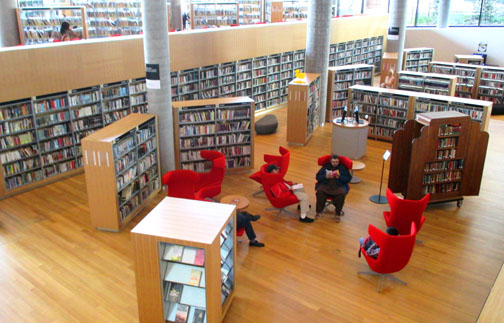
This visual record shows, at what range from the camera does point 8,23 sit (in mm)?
10570

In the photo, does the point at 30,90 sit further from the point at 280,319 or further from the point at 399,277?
the point at 399,277

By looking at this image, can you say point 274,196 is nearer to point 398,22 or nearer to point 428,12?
point 398,22

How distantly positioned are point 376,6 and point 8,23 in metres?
19.8

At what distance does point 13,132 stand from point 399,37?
15.4 meters

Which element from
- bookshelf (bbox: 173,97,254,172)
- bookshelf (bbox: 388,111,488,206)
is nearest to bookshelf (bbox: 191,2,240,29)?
A: bookshelf (bbox: 173,97,254,172)

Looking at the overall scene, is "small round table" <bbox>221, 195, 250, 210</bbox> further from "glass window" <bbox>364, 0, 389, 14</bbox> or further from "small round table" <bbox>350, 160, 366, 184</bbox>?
"glass window" <bbox>364, 0, 389, 14</bbox>

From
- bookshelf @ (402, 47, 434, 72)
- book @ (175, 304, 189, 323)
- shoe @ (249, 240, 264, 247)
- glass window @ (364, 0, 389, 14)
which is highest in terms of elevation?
glass window @ (364, 0, 389, 14)

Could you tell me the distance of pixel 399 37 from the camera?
729 inches

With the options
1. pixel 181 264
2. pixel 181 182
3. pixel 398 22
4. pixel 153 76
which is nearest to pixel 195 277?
pixel 181 264

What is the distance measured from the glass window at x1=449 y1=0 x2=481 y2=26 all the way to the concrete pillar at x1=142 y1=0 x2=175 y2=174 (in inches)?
725

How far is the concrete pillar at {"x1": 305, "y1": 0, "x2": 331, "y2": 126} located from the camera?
12914mm

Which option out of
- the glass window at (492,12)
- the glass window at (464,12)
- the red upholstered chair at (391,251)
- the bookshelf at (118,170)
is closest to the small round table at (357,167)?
the red upholstered chair at (391,251)

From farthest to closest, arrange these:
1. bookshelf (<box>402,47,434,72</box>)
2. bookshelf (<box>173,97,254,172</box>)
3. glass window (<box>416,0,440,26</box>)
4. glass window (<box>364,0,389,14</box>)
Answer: glass window (<box>364,0,389,14</box>) < glass window (<box>416,0,440,26</box>) < bookshelf (<box>402,47,434,72</box>) < bookshelf (<box>173,97,254,172</box>)

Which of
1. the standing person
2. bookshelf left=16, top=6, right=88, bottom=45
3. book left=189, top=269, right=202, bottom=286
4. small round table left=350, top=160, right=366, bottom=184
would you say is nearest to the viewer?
book left=189, top=269, right=202, bottom=286
